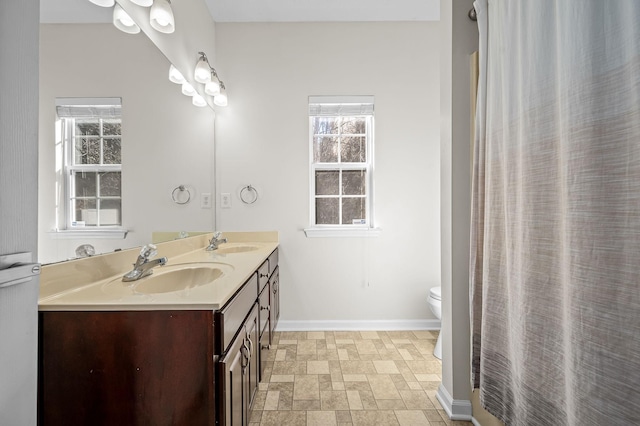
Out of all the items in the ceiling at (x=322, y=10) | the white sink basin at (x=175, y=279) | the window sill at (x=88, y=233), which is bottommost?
the white sink basin at (x=175, y=279)

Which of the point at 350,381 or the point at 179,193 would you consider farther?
the point at 179,193

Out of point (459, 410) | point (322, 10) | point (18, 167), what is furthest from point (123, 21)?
point (459, 410)

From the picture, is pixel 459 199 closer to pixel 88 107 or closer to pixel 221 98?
pixel 88 107

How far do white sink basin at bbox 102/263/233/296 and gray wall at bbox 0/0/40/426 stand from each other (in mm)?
356

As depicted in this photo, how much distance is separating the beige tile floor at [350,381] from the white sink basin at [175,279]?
0.74 meters

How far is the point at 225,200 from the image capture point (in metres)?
2.60

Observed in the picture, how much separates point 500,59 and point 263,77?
2029mm

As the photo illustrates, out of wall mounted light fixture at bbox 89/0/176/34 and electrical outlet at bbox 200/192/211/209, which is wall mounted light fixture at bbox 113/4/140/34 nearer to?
wall mounted light fixture at bbox 89/0/176/34

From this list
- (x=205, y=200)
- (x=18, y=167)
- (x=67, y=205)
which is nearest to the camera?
(x=18, y=167)

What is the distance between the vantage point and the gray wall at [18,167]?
0.66 metres

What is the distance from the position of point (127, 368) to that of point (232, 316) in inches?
12.6

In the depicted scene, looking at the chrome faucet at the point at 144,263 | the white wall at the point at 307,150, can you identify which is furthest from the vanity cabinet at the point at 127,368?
the white wall at the point at 307,150

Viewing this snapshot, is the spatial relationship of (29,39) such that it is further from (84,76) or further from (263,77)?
(263,77)

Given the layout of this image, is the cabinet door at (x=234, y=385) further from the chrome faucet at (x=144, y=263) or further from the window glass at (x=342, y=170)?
the window glass at (x=342, y=170)
